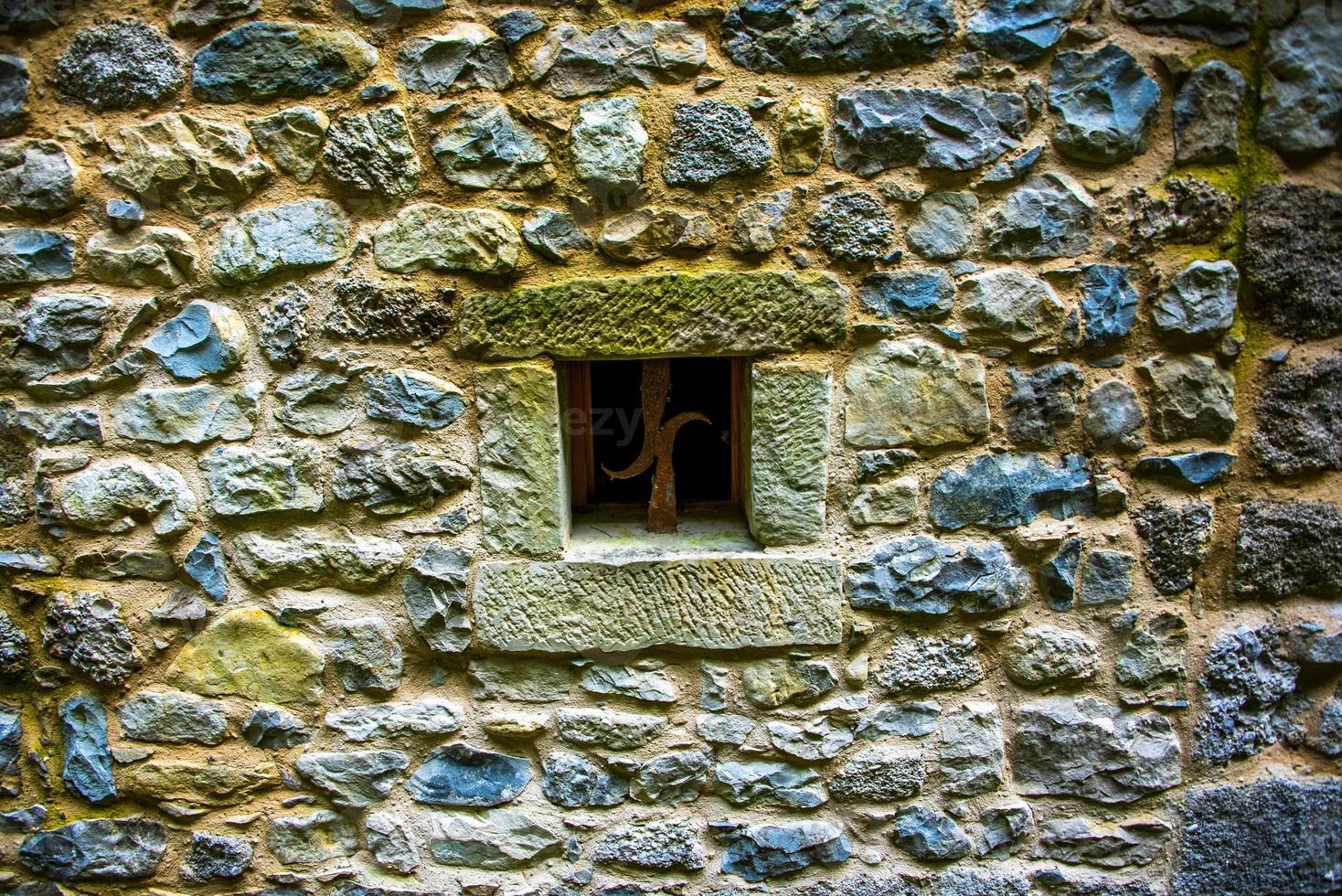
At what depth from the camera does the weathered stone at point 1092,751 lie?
1.60 meters

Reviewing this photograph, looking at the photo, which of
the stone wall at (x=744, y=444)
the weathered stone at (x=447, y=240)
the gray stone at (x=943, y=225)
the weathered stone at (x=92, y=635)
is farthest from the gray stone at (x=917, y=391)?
the weathered stone at (x=92, y=635)

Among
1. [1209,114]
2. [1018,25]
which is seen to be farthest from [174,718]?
[1209,114]

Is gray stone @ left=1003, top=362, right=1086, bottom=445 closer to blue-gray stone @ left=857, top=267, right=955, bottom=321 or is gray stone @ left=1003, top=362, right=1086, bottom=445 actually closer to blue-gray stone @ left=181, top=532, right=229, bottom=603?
blue-gray stone @ left=857, top=267, right=955, bottom=321

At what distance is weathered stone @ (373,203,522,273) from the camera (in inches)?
59.4

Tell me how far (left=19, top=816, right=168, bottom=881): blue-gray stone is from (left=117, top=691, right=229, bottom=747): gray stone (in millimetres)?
196

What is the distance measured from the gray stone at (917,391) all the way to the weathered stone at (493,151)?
73cm

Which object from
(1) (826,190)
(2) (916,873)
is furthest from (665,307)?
(2) (916,873)

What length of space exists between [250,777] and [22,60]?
58.8 inches

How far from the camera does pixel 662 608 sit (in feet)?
5.09

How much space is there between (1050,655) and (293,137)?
6.01 feet

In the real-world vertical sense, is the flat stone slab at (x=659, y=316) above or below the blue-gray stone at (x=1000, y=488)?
above

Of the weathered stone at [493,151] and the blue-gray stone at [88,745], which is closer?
the weathered stone at [493,151]

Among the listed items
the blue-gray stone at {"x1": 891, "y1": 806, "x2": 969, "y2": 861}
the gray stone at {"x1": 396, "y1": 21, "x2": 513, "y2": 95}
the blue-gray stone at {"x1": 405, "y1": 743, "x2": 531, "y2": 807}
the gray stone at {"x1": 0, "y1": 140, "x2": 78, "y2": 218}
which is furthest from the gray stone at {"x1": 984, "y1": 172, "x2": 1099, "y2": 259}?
the gray stone at {"x1": 0, "y1": 140, "x2": 78, "y2": 218}

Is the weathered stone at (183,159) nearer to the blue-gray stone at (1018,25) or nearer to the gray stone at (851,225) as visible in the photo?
the gray stone at (851,225)
